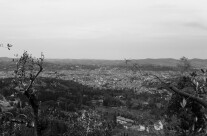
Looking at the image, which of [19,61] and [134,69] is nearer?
[134,69]

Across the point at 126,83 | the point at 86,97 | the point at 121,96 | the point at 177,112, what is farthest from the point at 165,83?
the point at 126,83

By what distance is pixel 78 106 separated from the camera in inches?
3034

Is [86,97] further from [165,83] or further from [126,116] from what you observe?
[165,83]

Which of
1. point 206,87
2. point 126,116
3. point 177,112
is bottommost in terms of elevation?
point 126,116

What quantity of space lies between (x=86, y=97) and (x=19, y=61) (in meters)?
80.7

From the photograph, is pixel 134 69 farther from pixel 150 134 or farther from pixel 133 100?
pixel 133 100

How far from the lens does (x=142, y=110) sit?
82.6 metres

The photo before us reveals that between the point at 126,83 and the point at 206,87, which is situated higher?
the point at 206,87

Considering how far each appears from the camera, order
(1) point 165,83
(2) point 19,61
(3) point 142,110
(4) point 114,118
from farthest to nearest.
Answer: (3) point 142,110
(4) point 114,118
(2) point 19,61
(1) point 165,83

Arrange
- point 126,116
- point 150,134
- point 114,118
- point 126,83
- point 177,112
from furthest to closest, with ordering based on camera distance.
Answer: point 126,83 < point 126,116 < point 114,118 < point 150,134 < point 177,112

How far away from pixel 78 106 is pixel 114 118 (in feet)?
39.3

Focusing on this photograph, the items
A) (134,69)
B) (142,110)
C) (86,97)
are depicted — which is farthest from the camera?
(86,97)

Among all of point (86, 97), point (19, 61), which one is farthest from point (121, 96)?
point (19, 61)

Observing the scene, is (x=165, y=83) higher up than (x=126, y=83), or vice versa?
(x=165, y=83)
